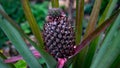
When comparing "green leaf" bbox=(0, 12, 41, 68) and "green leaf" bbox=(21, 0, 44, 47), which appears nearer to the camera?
"green leaf" bbox=(0, 12, 41, 68)

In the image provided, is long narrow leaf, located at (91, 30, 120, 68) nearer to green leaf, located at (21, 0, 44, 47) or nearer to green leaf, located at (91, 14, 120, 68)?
green leaf, located at (91, 14, 120, 68)

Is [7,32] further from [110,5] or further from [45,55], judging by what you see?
[110,5]

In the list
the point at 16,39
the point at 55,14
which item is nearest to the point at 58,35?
the point at 55,14

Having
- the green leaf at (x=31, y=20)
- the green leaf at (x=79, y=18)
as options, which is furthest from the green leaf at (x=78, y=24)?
the green leaf at (x=31, y=20)

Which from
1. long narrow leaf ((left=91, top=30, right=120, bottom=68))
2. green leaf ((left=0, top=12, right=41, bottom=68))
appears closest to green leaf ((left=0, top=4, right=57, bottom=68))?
green leaf ((left=0, top=12, right=41, bottom=68))

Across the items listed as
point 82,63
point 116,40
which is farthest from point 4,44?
point 116,40

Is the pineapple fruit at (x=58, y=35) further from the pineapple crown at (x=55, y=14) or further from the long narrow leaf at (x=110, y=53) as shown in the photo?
the long narrow leaf at (x=110, y=53)

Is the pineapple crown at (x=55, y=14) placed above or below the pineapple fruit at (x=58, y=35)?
above

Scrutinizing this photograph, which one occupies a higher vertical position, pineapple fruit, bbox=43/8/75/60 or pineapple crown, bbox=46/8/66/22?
pineapple crown, bbox=46/8/66/22

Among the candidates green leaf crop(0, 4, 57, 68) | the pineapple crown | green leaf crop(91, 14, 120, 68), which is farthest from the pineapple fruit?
green leaf crop(91, 14, 120, 68)
